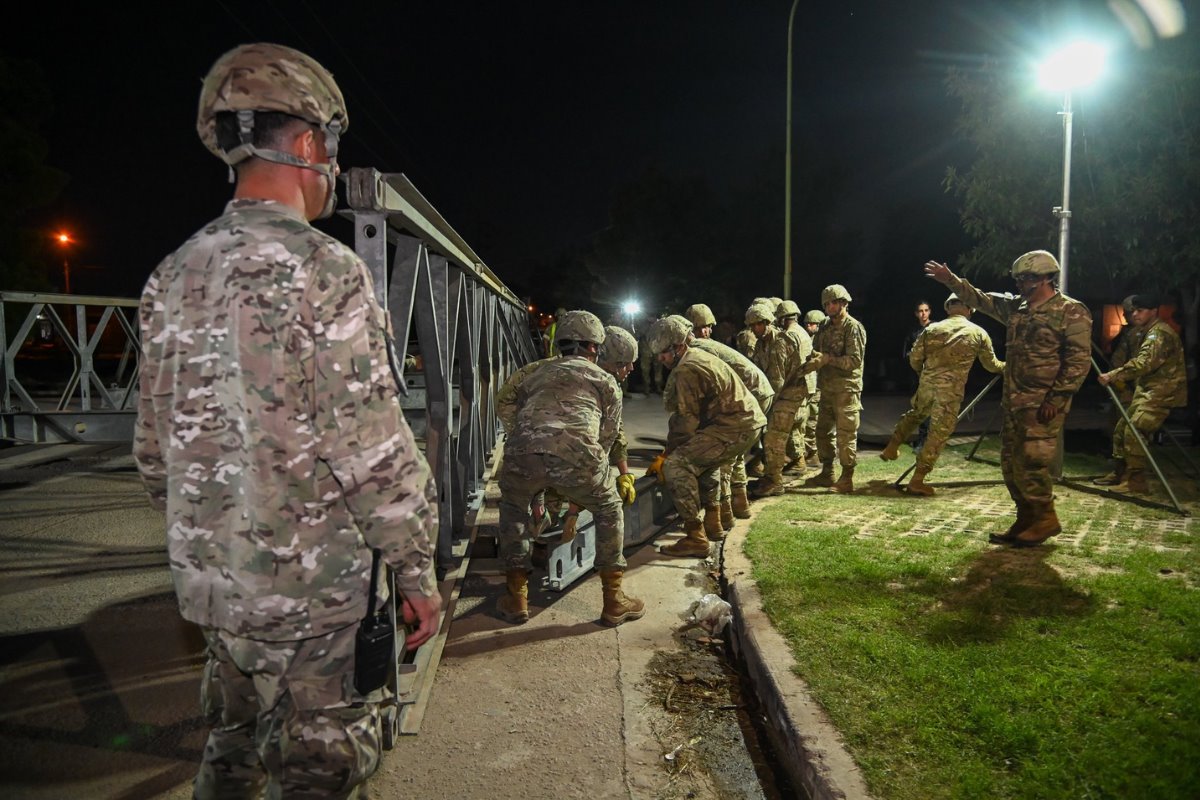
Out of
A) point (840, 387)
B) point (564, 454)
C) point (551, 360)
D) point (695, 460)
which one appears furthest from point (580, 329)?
point (840, 387)

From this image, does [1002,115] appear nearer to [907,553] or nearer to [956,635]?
[907,553]

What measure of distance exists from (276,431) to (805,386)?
7.00 meters

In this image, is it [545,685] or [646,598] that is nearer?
[545,685]

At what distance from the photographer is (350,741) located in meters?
1.71

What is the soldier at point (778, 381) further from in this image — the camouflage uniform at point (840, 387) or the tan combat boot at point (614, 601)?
A: the tan combat boot at point (614, 601)

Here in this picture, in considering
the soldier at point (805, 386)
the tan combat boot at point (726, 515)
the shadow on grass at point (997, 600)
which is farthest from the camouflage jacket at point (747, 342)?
the shadow on grass at point (997, 600)

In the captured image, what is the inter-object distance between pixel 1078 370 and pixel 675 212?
77.1ft

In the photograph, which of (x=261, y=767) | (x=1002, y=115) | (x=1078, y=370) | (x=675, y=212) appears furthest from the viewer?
(x=675, y=212)

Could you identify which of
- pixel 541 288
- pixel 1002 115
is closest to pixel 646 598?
pixel 1002 115

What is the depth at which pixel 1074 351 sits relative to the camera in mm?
5176

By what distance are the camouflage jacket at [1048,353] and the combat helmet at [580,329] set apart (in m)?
3.02

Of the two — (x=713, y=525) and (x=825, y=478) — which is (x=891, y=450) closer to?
(x=825, y=478)

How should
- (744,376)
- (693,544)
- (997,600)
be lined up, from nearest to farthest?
(997,600), (693,544), (744,376)

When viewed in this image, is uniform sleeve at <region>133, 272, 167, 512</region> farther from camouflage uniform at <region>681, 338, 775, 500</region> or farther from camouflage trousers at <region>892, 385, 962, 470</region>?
camouflage trousers at <region>892, 385, 962, 470</region>
